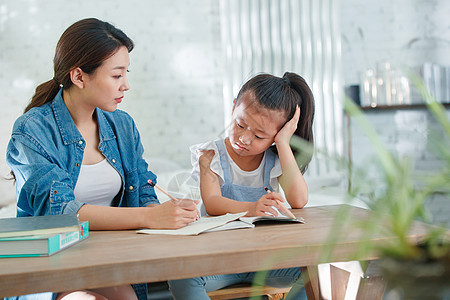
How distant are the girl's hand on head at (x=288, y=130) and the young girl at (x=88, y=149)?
1.55 ft

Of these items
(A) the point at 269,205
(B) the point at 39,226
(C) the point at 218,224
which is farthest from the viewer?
(A) the point at 269,205

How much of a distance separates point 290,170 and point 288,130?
0.14 meters

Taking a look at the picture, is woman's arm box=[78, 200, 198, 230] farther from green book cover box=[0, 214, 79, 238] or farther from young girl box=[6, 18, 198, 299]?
green book cover box=[0, 214, 79, 238]

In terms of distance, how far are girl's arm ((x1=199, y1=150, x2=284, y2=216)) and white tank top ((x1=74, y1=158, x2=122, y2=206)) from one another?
29 centimetres

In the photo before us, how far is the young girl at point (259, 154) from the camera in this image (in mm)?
1521

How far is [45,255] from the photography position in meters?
0.89

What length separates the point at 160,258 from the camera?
0.82 metres

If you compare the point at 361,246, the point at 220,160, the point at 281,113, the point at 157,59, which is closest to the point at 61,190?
the point at 220,160

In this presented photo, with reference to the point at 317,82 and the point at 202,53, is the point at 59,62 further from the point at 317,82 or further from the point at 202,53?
the point at 317,82

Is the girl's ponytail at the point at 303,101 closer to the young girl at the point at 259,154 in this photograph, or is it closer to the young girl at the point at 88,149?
the young girl at the point at 259,154

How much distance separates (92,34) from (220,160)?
0.62 meters

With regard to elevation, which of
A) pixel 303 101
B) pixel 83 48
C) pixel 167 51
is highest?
pixel 167 51

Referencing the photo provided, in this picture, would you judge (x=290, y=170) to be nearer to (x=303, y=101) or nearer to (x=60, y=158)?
(x=303, y=101)

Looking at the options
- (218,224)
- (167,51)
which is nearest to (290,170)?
(218,224)
